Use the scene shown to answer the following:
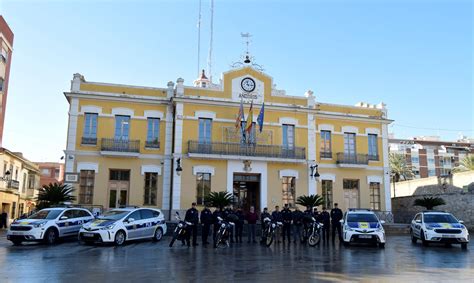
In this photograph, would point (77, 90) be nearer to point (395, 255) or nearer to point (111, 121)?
point (111, 121)

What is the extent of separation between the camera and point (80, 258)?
40.2ft

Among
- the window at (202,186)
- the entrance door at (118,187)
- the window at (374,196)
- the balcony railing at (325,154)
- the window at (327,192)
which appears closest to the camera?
the entrance door at (118,187)

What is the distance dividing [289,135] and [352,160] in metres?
4.91

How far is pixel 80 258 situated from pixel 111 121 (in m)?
14.8

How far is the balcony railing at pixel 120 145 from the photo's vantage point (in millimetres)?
25266

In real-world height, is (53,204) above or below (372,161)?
below

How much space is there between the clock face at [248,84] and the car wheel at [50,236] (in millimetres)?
14782

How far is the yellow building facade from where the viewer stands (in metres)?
25.4

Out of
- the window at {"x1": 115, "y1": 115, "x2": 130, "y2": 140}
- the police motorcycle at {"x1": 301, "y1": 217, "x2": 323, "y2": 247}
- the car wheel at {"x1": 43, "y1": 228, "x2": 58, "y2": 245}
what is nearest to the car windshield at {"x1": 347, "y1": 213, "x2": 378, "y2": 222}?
the police motorcycle at {"x1": 301, "y1": 217, "x2": 323, "y2": 247}

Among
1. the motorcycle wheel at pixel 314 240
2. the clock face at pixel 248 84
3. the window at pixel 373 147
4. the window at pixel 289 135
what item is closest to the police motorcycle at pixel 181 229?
the motorcycle wheel at pixel 314 240

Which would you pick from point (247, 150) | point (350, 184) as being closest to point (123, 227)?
point (247, 150)

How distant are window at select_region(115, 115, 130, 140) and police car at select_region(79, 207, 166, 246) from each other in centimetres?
870

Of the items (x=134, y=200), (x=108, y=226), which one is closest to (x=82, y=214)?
(x=108, y=226)

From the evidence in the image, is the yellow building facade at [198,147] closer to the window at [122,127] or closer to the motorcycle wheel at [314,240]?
the window at [122,127]
